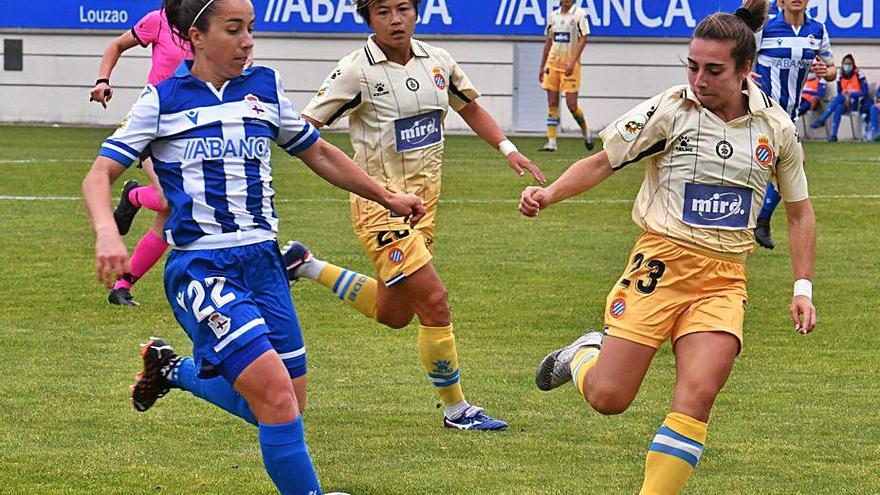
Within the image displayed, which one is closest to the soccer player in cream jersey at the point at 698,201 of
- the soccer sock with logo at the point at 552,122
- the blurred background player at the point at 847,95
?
the soccer sock with logo at the point at 552,122

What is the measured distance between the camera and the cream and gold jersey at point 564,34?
24.6 meters

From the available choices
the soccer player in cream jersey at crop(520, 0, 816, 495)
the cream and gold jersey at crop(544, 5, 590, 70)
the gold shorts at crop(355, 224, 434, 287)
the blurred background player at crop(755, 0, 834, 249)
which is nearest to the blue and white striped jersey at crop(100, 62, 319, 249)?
the soccer player in cream jersey at crop(520, 0, 816, 495)

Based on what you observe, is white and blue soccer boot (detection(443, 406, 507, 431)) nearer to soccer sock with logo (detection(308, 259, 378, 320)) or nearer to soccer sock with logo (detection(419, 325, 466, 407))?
soccer sock with logo (detection(419, 325, 466, 407))

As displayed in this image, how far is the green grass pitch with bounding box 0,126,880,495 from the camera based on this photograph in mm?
6277

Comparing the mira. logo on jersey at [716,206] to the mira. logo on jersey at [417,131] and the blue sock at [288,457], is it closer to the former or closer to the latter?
the blue sock at [288,457]

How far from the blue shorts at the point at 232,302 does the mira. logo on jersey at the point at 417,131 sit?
2.07 m

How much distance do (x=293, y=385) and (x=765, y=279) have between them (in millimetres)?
7013

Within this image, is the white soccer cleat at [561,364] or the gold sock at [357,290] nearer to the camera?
the white soccer cleat at [561,364]

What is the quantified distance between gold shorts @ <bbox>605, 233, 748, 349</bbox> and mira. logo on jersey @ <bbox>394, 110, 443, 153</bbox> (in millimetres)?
1992

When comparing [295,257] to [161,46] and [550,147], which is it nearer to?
[161,46]

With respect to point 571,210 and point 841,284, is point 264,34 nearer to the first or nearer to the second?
point 571,210

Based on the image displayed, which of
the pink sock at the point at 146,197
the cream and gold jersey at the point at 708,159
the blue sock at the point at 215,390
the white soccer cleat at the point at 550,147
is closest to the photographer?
the cream and gold jersey at the point at 708,159

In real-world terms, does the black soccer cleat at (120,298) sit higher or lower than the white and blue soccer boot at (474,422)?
Answer: lower

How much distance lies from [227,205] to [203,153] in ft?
0.64
